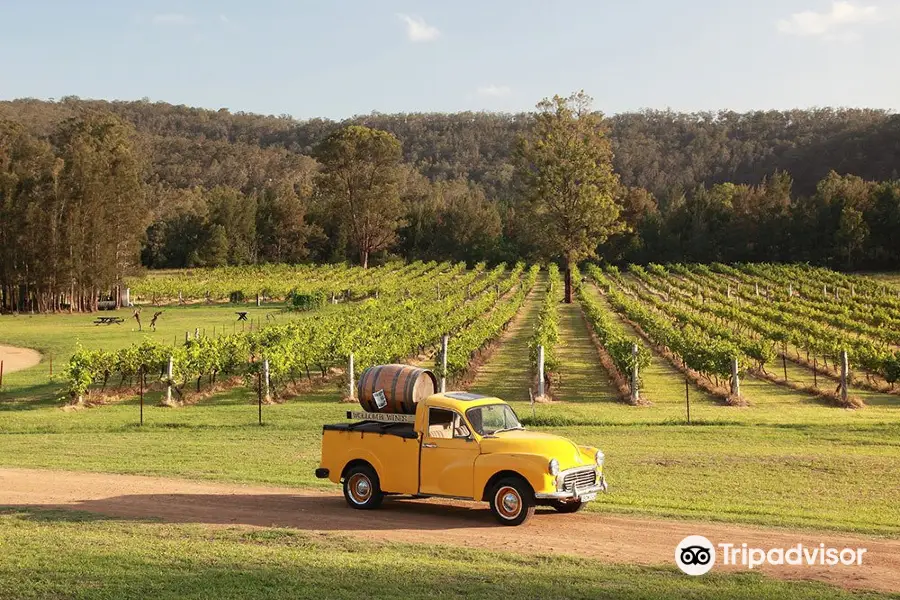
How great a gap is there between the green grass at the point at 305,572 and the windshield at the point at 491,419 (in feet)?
6.83

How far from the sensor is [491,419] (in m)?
12.3

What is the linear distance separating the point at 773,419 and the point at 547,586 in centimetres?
1507

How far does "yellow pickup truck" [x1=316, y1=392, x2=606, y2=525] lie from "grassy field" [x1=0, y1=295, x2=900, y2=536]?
1.72 m

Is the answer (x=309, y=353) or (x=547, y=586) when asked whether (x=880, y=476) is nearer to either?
(x=547, y=586)

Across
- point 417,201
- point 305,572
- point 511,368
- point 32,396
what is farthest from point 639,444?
point 417,201

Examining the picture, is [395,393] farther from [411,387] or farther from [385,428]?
[385,428]

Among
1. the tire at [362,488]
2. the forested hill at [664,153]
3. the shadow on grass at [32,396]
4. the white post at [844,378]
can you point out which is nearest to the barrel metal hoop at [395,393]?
the tire at [362,488]

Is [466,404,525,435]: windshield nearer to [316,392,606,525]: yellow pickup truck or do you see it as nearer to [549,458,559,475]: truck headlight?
[316,392,606,525]: yellow pickup truck

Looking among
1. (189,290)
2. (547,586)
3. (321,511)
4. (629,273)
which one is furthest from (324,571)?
(629,273)

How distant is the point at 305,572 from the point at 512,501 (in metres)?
3.20

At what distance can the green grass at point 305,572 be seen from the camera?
28.6 feet

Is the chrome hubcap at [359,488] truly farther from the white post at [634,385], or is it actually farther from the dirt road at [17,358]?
the dirt road at [17,358]

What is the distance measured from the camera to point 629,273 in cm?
8706

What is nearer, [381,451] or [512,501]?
[512,501]
